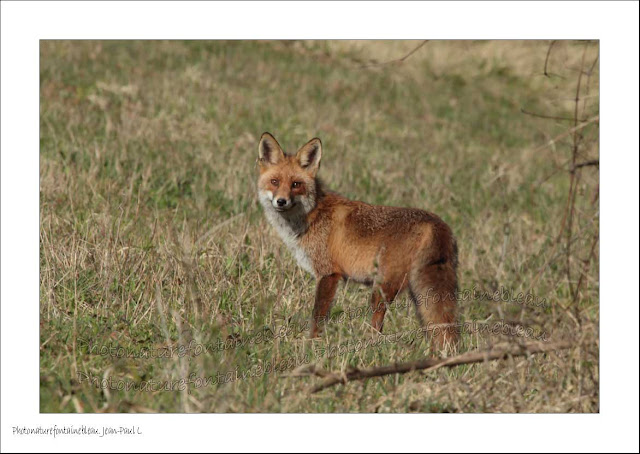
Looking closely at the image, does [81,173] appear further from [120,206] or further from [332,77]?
[332,77]

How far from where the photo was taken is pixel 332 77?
704 inches

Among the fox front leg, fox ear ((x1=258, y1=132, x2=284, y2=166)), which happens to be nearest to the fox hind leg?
the fox front leg

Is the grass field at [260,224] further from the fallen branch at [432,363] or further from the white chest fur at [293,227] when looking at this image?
the white chest fur at [293,227]

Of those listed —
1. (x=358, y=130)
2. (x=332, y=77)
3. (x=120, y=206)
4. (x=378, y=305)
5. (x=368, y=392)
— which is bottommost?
(x=368, y=392)

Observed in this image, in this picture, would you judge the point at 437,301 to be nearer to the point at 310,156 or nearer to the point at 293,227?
the point at 293,227

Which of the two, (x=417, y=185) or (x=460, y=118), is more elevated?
(x=460, y=118)

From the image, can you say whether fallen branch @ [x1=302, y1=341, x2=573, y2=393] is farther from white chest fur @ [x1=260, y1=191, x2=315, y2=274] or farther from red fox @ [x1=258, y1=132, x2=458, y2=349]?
white chest fur @ [x1=260, y1=191, x2=315, y2=274]

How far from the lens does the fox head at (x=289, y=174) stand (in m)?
6.32

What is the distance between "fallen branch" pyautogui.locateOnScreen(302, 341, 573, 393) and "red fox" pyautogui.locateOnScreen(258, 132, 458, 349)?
582 mm

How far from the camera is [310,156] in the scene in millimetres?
6578

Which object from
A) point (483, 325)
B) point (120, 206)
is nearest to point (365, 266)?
point (483, 325)

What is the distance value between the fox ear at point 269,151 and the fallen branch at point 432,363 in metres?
2.47

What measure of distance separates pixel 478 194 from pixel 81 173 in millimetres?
6303

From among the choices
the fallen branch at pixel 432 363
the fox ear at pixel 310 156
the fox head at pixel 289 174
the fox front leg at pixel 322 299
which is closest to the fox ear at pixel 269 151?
the fox head at pixel 289 174
